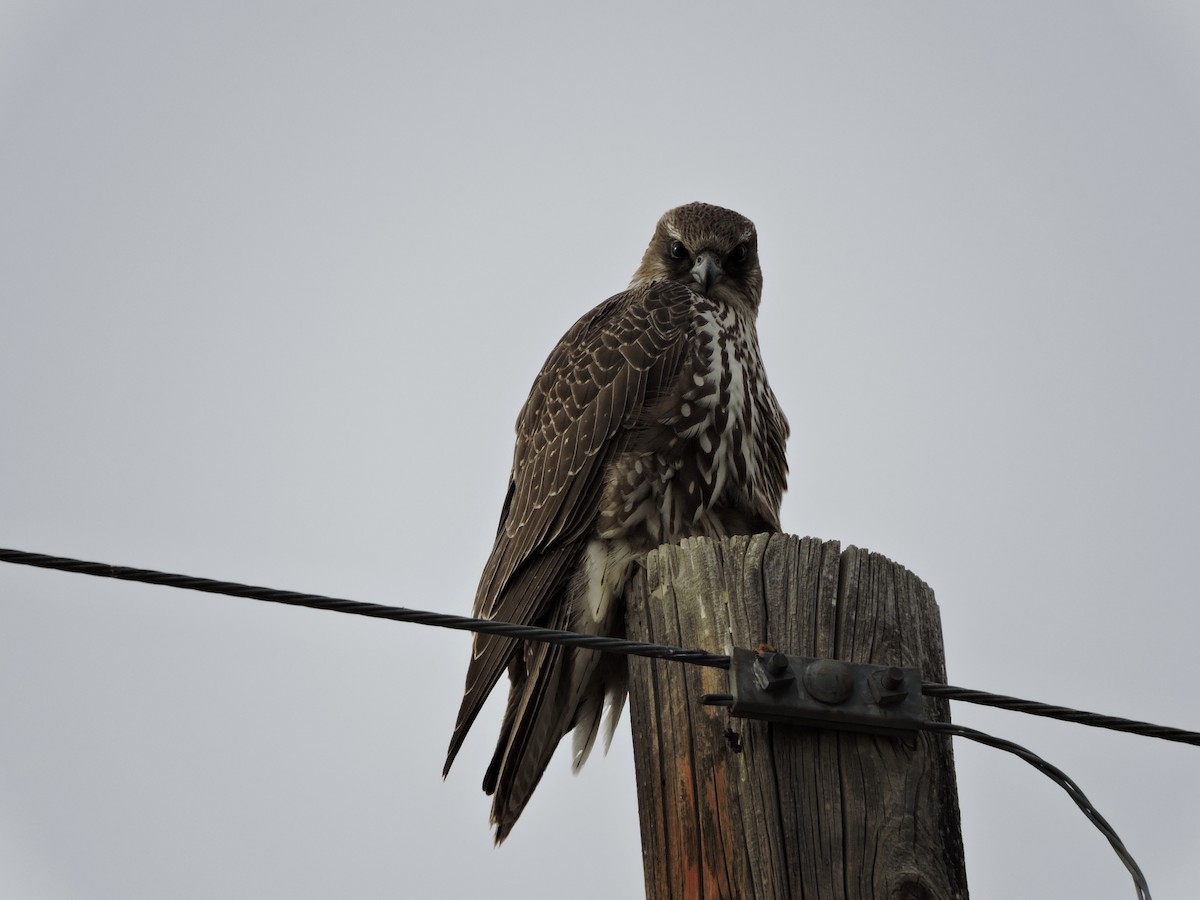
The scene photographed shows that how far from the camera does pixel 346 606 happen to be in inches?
99.3

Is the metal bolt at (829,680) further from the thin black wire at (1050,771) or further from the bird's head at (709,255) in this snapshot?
the bird's head at (709,255)

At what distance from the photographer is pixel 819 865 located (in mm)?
2434

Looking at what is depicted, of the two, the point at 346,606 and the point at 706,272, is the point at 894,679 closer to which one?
the point at 346,606

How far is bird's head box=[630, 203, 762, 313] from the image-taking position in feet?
18.6

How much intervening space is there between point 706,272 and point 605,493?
144 centimetres

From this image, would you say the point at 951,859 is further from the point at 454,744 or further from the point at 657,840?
the point at 454,744

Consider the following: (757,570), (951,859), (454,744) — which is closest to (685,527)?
A: (454,744)

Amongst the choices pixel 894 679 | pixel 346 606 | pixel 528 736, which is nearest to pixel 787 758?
pixel 894 679

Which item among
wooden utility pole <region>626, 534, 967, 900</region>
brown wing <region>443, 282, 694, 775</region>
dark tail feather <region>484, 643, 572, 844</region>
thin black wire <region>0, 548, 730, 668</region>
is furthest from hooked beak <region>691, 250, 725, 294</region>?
thin black wire <region>0, 548, 730, 668</region>

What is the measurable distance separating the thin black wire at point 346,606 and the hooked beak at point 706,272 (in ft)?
10.2

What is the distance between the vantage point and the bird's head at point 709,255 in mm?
5672

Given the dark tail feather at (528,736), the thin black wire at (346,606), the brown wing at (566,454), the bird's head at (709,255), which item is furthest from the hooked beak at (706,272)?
the thin black wire at (346,606)

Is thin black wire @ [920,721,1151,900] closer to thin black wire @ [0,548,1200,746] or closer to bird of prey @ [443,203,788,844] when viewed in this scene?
thin black wire @ [0,548,1200,746]

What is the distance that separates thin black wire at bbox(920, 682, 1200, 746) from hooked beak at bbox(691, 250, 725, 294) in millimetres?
3150
